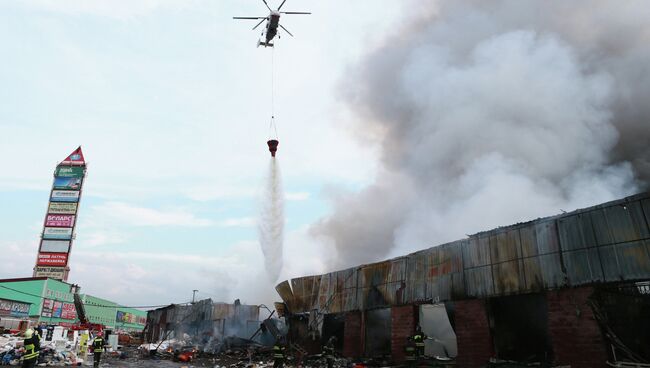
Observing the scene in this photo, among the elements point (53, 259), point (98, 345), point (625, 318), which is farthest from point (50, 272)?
point (625, 318)

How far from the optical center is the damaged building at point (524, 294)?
40.7ft

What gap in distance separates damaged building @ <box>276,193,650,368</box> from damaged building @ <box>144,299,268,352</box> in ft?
50.2

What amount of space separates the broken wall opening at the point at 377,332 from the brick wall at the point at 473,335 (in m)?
6.29

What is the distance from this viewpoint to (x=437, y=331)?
66.4ft

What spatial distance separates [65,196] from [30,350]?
65826 mm

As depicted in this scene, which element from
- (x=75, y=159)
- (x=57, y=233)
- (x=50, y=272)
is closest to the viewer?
(x=50, y=272)

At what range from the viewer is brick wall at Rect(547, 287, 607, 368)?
12359 millimetres

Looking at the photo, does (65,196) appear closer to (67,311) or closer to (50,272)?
(50,272)

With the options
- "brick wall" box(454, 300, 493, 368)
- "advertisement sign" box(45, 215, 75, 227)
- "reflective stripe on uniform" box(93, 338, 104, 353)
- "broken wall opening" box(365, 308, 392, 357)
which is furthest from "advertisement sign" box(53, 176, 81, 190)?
"brick wall" box(454, 300, 493, 368)

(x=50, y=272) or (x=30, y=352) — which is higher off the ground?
(x=50, y=272)

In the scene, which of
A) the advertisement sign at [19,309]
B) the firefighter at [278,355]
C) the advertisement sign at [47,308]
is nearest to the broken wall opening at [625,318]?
the firefighter at [278,355]

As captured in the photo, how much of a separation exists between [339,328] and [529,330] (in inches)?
462

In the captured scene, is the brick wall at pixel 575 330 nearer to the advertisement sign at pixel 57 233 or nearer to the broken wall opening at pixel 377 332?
the broken wall opening at pixel 377 332

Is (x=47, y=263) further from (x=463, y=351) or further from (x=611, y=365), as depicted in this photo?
(x=611, y=365)
